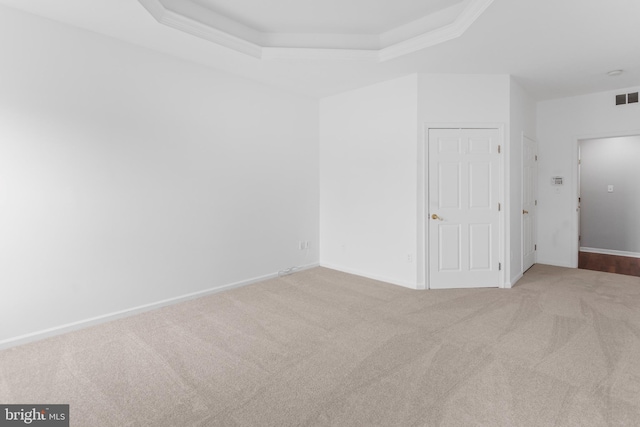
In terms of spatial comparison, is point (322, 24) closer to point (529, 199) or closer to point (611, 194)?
point (529, 199)

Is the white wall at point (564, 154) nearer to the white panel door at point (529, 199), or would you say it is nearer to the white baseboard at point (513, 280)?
the white panel door at point (529, 199)

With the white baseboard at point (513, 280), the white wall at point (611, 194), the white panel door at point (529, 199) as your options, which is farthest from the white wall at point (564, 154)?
the white wall at point (611, 194)

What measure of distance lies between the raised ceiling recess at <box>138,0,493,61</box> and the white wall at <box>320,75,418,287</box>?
0.77 metres

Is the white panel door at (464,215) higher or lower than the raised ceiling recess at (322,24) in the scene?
lower

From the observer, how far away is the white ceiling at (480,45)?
9.02ft

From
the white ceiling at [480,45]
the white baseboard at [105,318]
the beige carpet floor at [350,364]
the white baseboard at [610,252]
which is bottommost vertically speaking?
the beige carpet floor at [350,364]

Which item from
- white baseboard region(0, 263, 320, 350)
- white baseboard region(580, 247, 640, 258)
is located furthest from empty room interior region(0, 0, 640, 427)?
white baseboard region(580, 247, 640, 258)

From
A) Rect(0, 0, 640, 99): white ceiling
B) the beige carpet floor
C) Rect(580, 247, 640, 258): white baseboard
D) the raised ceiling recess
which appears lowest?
the beige carpet floor

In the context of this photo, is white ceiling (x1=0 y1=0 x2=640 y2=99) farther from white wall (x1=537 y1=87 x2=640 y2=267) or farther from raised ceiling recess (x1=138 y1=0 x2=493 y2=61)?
white wall (x1=537 y1=87 x2=640 y2=267)

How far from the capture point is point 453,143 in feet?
14.0

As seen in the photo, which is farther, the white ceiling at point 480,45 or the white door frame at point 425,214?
the white door frame at point 425,214

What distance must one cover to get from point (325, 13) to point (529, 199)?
14.1ft

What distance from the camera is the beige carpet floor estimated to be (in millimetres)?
1922

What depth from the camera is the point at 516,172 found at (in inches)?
180
